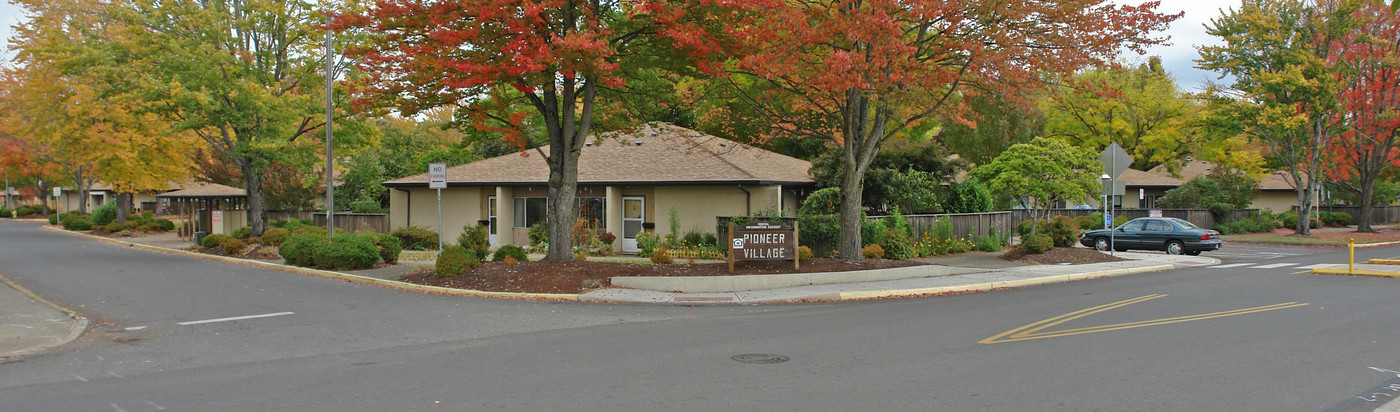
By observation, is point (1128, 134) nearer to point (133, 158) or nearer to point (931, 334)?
point (931, 334)

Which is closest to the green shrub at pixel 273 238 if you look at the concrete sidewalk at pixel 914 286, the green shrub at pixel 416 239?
the green shrub at pixel 416 239

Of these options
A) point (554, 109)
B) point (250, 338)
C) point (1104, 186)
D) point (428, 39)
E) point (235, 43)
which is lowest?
point (250, 338)

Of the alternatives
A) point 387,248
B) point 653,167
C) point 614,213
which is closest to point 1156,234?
point 653,167

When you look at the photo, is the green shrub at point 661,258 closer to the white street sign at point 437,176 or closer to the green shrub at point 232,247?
the white street sign at point 437,176

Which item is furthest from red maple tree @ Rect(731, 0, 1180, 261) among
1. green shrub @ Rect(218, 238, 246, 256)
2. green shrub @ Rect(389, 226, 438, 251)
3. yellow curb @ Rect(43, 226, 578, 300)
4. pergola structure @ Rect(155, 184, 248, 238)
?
pergola structure @ Rect(155, 184, 248, 238)

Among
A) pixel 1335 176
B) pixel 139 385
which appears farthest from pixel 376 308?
pixel 1335 176

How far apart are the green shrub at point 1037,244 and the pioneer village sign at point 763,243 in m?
7.74

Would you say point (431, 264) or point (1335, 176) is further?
point (1335, 176)

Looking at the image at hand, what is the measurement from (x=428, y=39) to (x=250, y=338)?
22.7 feet

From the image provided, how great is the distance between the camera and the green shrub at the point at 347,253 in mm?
18234

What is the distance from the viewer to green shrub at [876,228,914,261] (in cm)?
Answer: 1942

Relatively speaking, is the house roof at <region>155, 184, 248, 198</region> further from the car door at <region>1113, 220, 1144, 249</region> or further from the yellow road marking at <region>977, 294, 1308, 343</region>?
the car door at <region>1113, 220, 1144, 249</region>

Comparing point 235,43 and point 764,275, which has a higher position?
point 235,43

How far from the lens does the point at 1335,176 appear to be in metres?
37.8
